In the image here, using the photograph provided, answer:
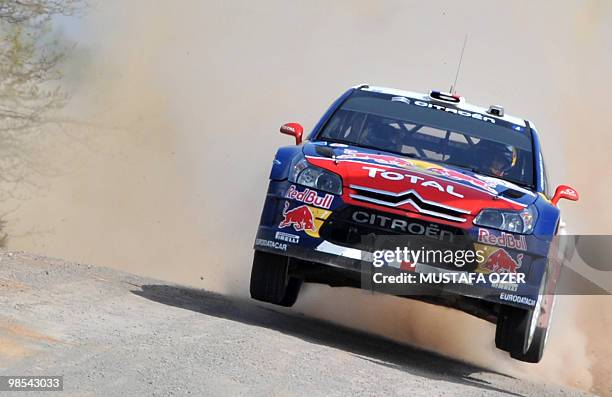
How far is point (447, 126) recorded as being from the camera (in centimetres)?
845

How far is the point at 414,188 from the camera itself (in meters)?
7.04

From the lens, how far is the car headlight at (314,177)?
23.3 ft

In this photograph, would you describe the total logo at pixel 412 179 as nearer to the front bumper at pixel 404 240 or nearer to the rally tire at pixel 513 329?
the front bumper at pixel 404 240

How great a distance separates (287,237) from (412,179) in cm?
82

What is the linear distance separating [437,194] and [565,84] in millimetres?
9639

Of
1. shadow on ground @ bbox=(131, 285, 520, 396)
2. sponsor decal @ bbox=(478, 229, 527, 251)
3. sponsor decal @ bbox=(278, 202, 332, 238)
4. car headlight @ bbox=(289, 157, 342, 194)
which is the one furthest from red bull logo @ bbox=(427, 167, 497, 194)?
shadow on ground @ bbox=(131, 285, 520, 396)

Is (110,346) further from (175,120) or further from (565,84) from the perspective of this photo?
(565,84)

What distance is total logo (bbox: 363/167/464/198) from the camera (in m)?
7.08

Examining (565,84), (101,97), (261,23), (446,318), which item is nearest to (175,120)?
(101,97)

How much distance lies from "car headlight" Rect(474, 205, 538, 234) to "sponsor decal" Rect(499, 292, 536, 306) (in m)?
0.39

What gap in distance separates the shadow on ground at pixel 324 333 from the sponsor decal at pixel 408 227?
0.78 m

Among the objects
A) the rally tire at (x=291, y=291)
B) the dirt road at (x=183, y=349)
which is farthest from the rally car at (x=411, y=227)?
the dirt road at (x=183, y=349)

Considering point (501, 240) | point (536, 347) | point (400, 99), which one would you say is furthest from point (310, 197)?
point (400, 99)

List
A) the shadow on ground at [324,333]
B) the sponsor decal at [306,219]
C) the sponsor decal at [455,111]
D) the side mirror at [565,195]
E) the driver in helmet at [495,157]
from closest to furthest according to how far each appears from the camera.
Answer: the sponsor decal at [306,219], the shadow on ground at [324,333], the driver in helmet at [495,157], the side mirror at [565,195], the sponsor decal at [455,111]
